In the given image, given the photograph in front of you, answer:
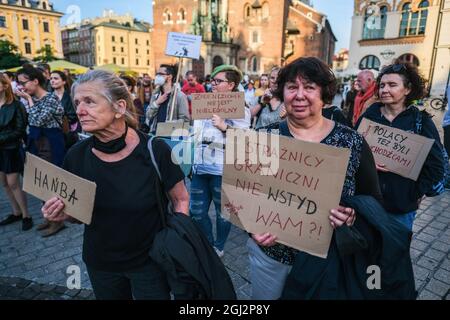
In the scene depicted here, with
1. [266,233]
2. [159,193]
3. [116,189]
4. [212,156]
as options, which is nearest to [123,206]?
[116,189]

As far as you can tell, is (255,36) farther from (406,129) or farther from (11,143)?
(406,129)

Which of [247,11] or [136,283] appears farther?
[247,11]

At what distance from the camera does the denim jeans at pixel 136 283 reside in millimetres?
1846

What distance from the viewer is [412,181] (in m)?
2.46

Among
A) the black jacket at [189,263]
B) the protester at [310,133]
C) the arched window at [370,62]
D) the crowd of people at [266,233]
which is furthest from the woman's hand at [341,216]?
the arched window at [370,62]

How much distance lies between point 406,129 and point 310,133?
1317 mm

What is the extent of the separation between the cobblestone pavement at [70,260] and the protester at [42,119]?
1.04 ft

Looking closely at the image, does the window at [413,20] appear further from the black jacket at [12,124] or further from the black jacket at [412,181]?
the black jacket at [12,124]

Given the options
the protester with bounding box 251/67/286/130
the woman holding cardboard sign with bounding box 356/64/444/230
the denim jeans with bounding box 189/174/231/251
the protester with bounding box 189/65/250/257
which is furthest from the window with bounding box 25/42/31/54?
the woman holding cardboard sign with bounding box 356/64/444/230

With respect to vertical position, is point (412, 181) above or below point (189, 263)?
above

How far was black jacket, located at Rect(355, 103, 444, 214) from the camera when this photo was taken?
7.91 ft

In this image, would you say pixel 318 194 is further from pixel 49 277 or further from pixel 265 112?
pixel 49 277
